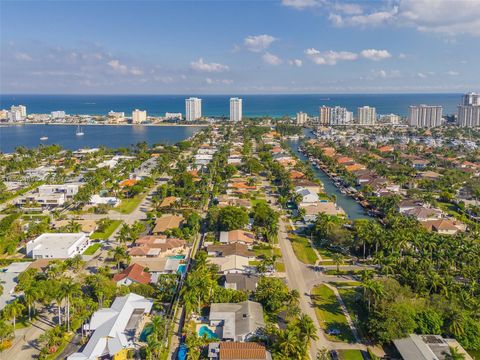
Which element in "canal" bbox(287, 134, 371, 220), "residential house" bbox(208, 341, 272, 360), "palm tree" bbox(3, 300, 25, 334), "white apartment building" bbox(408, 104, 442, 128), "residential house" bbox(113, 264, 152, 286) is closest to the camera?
"residential house" bbox(208, 341, 272, 360)

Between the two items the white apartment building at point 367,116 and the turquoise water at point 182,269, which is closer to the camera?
the turquoise water at point 182,269

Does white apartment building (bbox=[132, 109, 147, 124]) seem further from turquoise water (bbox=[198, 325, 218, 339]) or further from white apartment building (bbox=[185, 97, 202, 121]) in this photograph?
turquoise water (bbox=[198, 325, 218, 339])

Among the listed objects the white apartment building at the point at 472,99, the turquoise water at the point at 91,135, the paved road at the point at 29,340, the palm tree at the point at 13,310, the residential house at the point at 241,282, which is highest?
the white apartment building at the point at 472,99

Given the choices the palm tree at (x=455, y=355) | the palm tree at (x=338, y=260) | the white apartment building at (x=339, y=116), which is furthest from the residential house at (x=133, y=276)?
the white apartment building at (x=339, y=116)

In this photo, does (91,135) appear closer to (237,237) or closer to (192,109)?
(192,109)

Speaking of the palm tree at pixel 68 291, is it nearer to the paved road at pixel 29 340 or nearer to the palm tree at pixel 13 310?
the paved road at pixel 29 340

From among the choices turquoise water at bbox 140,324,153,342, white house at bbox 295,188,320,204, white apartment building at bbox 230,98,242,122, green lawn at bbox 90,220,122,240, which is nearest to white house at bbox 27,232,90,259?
green lawn at bbox 90,220,122,240

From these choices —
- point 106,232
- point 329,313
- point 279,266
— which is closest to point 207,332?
point 329,313
